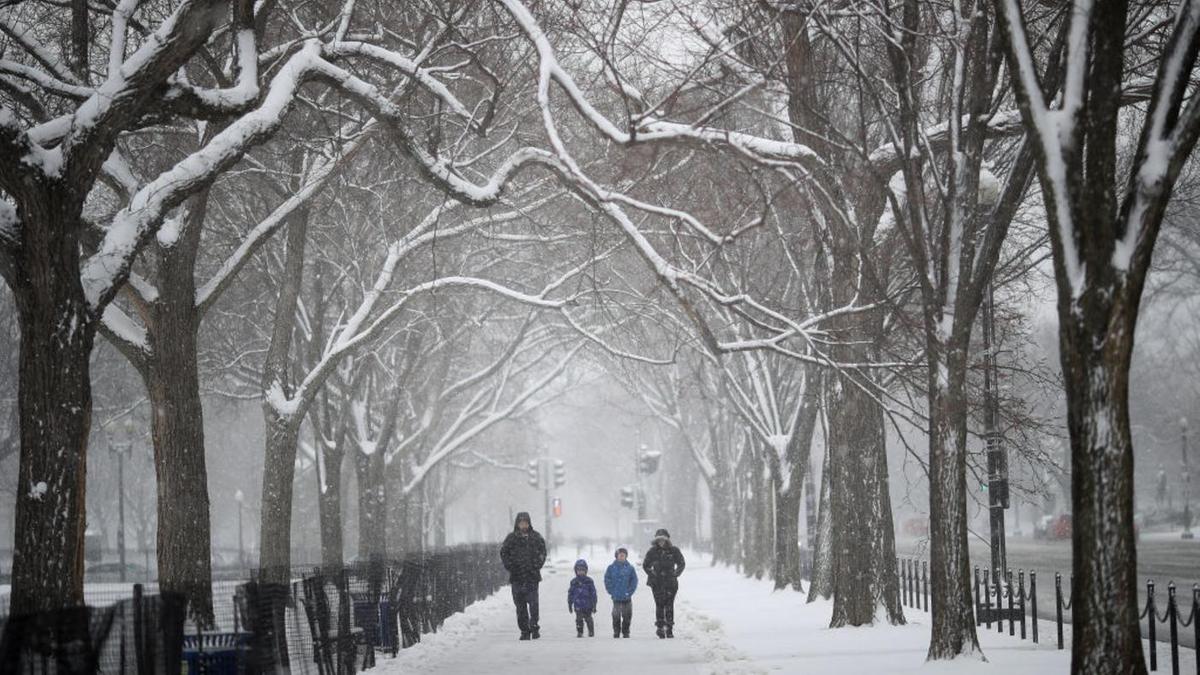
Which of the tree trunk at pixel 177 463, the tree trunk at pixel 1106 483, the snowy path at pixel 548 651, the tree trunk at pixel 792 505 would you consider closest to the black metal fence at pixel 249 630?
the snowy path at pixel 548 651

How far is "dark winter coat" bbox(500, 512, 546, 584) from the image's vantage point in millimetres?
20641

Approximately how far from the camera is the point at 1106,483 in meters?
9.81

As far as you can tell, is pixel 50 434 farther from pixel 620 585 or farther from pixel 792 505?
pixel 792 505

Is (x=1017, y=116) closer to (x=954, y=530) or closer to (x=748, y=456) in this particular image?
(x=954, y=530)

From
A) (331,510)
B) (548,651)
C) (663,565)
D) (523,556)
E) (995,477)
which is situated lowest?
(548,651)

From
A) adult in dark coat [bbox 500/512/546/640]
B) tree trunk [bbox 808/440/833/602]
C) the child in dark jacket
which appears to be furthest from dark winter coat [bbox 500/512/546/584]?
tree trunk [bbox 808/440/833/602]

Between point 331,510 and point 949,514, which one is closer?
point 949,514

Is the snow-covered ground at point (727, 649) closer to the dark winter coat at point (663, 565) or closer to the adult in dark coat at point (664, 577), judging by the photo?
the adult in dark coat at point (664, 577)

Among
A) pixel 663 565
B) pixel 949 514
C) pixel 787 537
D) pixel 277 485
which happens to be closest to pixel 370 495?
pixel 787 537

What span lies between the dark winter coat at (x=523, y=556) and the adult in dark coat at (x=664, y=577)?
1.46 m

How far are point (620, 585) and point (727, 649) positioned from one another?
3167 millimetres

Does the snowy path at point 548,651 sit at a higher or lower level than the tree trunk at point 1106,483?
lower

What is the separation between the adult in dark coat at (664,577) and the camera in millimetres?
20844

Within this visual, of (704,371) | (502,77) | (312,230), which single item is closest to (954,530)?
(502,77)
